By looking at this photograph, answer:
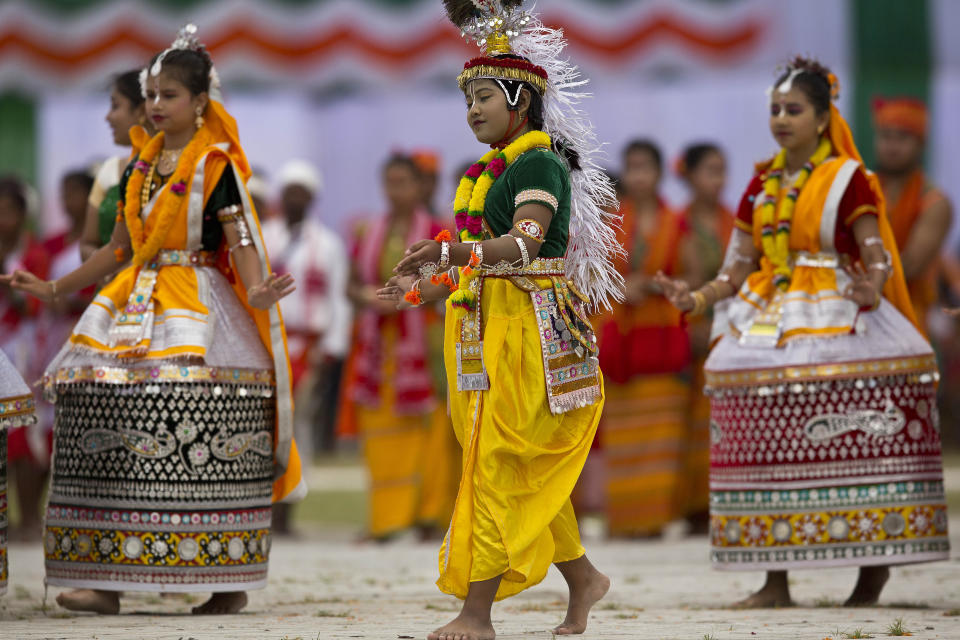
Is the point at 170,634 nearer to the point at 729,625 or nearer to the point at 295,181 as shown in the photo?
the point at 729,625

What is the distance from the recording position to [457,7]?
17.7ft

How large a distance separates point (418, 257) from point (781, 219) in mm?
2090

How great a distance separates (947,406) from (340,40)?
720cm

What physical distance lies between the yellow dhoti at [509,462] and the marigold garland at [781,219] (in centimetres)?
149

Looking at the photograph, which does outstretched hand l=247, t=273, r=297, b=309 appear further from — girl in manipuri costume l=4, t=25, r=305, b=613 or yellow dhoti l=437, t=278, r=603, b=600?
yellow dhoti l=437, t=278, r=603, b=600

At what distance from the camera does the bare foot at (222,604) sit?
6.09 metres

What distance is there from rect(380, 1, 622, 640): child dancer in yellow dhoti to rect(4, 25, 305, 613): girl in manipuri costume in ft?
3.25

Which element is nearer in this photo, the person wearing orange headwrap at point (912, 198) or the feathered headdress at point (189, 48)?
the feathered headdress at point (189, 48)

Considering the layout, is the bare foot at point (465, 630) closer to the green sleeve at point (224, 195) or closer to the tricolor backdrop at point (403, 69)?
the green sleeve at point (224, 195)

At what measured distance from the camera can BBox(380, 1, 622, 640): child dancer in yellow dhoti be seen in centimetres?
499

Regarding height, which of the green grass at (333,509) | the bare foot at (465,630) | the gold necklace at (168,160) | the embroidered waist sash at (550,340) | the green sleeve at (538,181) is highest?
the gold necklace at (168,160)

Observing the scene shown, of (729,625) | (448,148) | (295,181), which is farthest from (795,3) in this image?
(729,625)

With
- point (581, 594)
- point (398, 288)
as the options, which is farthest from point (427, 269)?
point (581, 594)

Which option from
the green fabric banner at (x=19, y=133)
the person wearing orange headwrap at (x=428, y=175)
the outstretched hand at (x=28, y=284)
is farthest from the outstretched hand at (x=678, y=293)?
the green fabric banner at (x=19, y=133)
